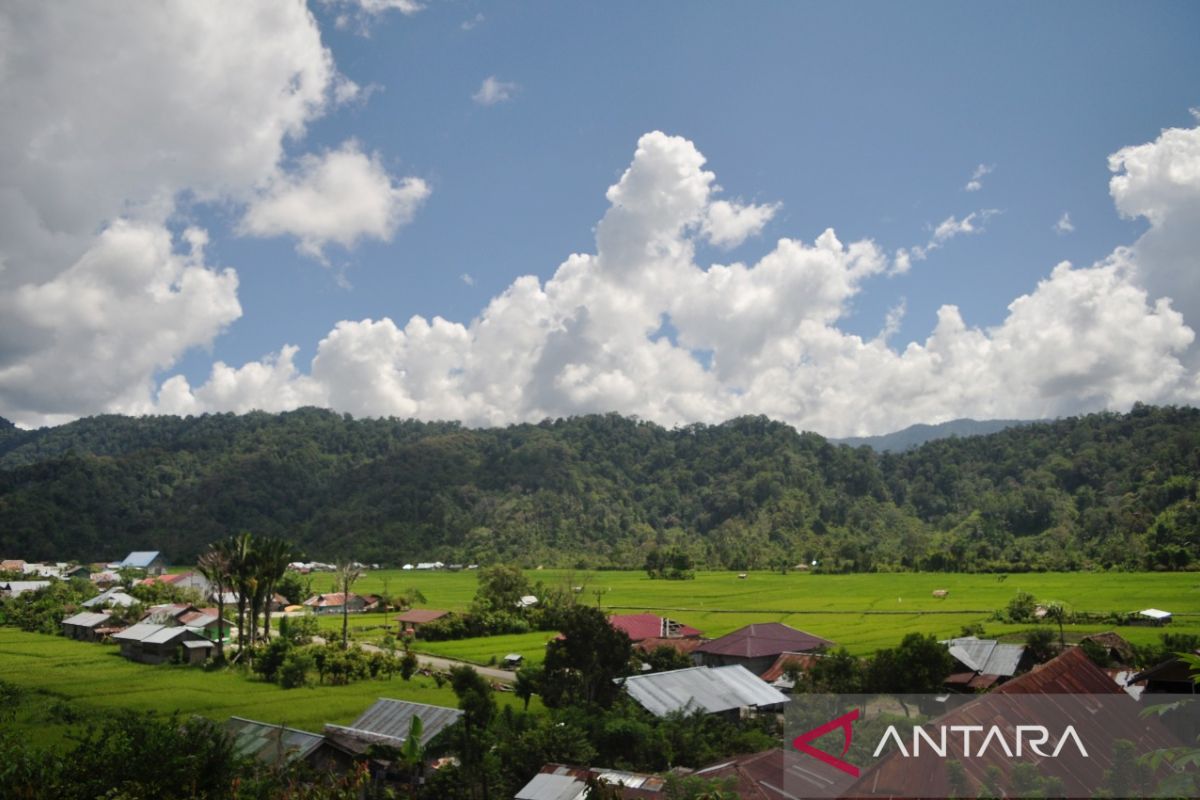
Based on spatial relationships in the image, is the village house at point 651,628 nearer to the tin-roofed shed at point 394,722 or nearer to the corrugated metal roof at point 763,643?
the corrugated metal roof at point 763,643

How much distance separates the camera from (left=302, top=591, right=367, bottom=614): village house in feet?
200

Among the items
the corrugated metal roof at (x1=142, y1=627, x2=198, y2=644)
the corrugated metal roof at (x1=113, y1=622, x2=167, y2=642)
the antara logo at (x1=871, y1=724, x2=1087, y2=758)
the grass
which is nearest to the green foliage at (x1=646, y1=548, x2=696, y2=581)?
the grass

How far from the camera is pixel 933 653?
76.4ft

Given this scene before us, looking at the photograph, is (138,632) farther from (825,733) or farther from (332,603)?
(825,733)

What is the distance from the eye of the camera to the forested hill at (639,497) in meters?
80.3

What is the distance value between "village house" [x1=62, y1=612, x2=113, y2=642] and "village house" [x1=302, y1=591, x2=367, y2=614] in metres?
15.4

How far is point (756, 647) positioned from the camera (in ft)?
112

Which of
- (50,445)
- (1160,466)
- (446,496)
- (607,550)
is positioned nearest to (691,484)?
(607,550)

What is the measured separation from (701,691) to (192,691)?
1909cm

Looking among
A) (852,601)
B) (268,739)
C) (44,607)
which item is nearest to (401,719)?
(268,739)

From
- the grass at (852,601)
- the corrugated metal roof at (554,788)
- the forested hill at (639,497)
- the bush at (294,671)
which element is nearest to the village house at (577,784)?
the corrugated metal roof at (554,788)

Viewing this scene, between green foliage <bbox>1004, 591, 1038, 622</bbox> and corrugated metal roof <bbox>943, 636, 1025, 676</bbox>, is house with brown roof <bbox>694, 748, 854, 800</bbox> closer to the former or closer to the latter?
corrugated metal roof <bbox>943, 636, 1025, 676</bbox>

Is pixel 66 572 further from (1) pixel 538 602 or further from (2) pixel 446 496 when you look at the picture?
(1) pixel 538 602

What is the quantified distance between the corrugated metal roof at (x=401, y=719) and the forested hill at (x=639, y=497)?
5760 cm
